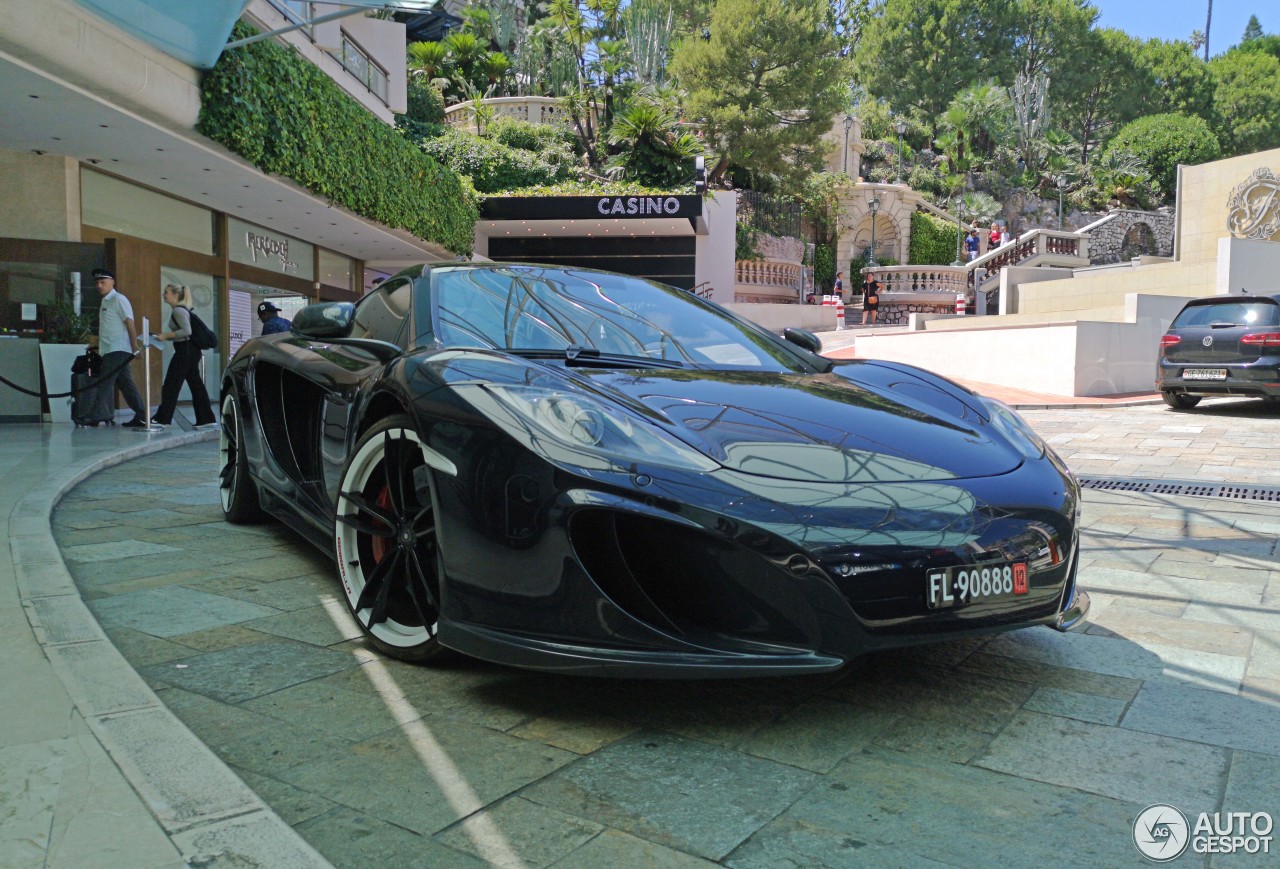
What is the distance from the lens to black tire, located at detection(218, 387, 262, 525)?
4359mm

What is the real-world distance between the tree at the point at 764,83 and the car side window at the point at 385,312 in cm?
3464

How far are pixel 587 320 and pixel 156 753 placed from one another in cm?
178

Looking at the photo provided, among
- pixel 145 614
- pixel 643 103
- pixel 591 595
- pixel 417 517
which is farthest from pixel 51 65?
pixel 643 103

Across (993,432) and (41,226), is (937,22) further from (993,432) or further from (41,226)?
(993,432)

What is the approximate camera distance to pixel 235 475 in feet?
14.7

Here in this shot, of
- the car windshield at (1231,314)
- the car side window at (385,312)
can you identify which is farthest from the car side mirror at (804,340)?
the car windshield at (1231,314)

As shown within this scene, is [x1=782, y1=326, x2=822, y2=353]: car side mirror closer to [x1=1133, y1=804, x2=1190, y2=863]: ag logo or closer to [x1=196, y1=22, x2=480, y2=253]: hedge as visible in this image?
[x1=1133, y1=804, x2=1190, y2=863]: ag logo

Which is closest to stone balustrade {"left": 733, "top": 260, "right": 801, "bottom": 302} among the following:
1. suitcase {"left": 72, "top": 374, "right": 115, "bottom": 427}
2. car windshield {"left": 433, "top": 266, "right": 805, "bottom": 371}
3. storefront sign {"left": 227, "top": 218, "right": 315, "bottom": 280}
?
storefront sign {"left": 227, "top": 218, "right": 315, "bottom": 280}

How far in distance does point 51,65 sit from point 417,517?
25.6 feet

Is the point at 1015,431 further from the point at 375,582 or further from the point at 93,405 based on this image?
the point at 93,405

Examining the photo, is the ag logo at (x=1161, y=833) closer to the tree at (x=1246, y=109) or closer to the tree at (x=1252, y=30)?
the tree at (x=1246, y=109)

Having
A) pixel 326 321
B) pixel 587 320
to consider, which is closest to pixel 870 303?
pixel 587 320

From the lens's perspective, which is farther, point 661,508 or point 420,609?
point 420,609

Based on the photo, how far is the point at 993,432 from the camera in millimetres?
2727
